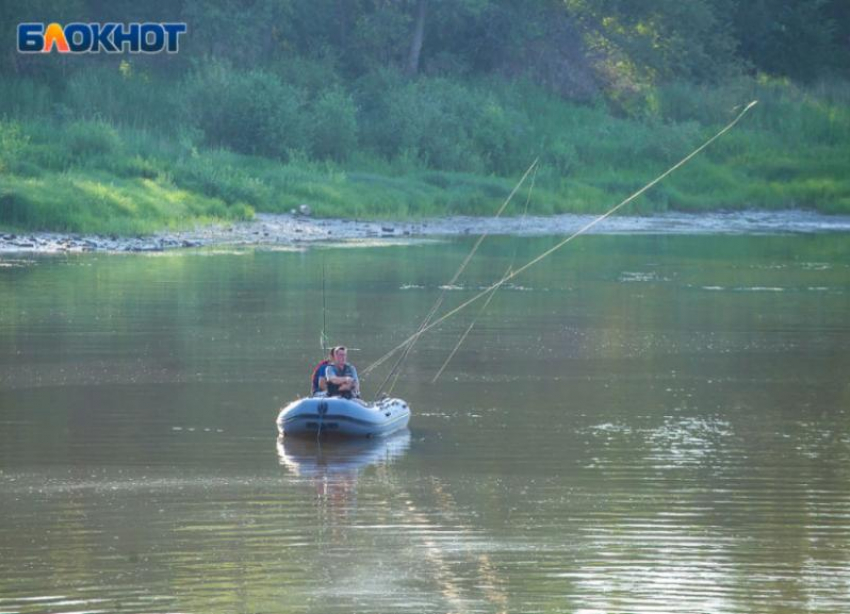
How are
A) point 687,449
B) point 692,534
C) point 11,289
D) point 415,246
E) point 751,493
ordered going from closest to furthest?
point 692,534 → point 751,493 → point 687,449 → point 11,289 → point 415,246

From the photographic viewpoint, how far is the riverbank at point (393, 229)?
3966 cm

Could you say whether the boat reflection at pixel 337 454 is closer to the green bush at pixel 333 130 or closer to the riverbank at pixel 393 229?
the riverbank at pixel 393 229

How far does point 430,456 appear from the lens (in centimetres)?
1781

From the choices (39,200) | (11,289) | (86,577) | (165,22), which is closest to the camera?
(86,577)

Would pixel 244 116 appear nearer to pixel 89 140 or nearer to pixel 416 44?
pixel 89 140

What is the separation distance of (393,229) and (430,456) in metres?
29.1

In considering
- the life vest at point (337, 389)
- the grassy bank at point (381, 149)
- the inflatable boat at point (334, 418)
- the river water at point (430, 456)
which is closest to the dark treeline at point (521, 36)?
the grassy bank at point (381, 149)

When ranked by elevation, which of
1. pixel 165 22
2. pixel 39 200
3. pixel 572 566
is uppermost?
pixel 165 22

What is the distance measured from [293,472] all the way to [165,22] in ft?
140

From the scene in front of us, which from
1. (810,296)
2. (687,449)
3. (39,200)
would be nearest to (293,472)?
(687,449)

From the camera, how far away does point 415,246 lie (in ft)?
140

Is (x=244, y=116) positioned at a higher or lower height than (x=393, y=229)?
higher

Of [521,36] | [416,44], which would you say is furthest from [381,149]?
[521,36]

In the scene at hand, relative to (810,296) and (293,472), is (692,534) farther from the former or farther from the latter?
(810,296)
